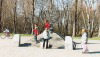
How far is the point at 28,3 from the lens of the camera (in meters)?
61.5

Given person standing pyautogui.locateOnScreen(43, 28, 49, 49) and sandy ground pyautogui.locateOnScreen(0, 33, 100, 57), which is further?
person standing pyautogui.locateOnScreen(43, 28, 49, 49)

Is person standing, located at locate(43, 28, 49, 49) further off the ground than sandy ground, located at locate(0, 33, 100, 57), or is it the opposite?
person standing, located at locate(43, 28, 49, 49)

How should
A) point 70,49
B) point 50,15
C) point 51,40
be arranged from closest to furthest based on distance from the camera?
point 70,49, point 51,40, point 50,15

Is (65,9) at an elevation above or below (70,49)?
above

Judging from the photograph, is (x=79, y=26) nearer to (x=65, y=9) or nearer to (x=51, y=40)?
(x=65, y=9)

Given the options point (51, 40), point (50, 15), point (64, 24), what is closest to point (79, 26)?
point (64, 24)

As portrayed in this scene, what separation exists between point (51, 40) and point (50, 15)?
43.4 meters

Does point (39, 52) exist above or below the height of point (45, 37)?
below

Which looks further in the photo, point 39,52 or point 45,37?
point 45,37

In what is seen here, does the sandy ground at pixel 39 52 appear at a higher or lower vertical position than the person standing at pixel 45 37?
lower

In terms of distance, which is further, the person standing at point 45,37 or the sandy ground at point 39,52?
the person standing at point 45,37

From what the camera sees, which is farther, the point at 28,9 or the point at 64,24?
the point at 64,24

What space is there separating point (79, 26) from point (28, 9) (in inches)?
605

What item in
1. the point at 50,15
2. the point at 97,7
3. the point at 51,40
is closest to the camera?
the point at 51,40
